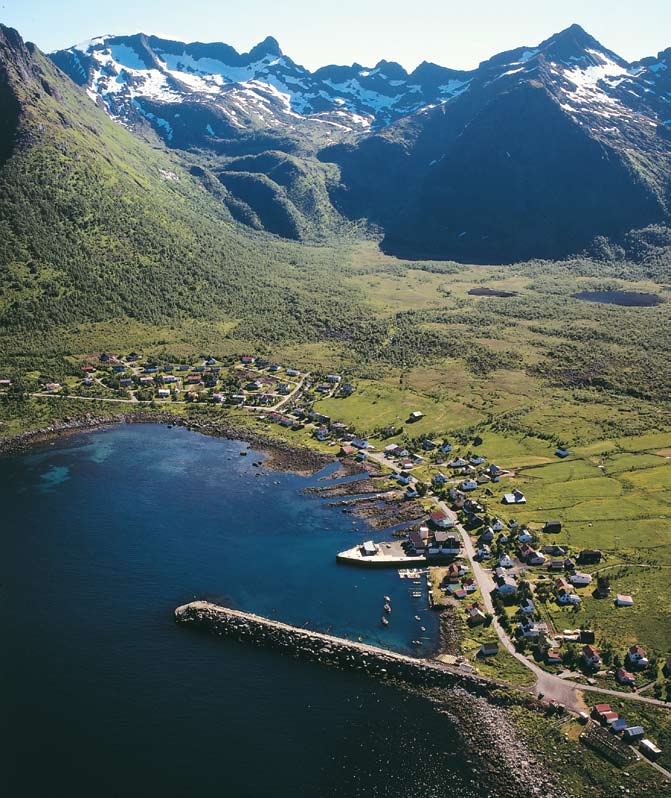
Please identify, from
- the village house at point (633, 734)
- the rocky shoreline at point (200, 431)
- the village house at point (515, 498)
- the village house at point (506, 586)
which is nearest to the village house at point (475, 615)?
the village house at point (506, 586)

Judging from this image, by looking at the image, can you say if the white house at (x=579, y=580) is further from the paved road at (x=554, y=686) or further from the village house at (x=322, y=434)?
the village house at (x=322, y=434)

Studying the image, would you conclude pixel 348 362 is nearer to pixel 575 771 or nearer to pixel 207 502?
pixel 207 502

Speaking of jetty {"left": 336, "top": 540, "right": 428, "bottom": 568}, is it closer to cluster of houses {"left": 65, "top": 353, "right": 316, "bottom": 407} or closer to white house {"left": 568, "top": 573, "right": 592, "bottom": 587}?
white house {"left": 568, "top": 573, "right": 592, "bottom": 587}

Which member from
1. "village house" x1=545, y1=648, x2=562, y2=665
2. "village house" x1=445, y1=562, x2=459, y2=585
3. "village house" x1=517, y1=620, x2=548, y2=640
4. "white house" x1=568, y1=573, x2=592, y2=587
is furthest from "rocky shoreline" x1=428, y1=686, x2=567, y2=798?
"white house" x1=568, y1=573, x2=592, y2=587

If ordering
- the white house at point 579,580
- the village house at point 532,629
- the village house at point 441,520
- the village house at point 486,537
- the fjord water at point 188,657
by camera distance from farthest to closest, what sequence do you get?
the village house at point 441,520
the village house at point 486,537
the white house at point 579,580
the village house at point 532,629
the fjord water at point 188,657

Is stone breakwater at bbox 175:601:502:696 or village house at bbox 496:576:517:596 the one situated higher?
village house at bbox 496:576:517:596

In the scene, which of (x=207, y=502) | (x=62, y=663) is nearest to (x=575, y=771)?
(x=62, y=663)
